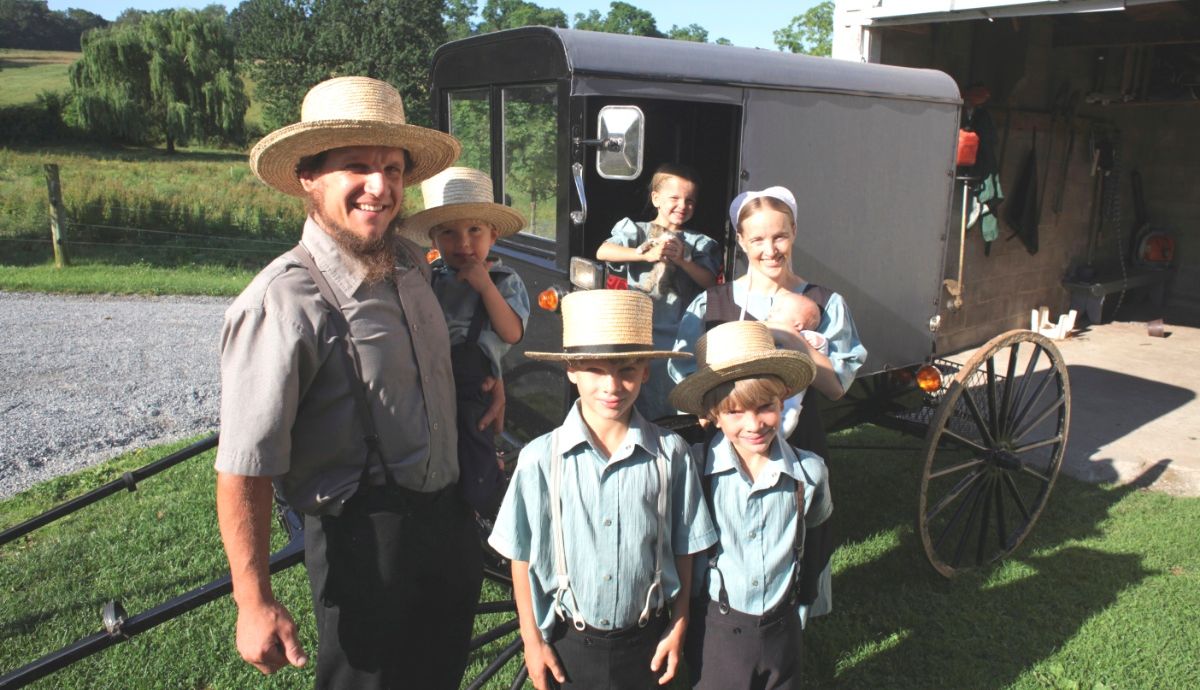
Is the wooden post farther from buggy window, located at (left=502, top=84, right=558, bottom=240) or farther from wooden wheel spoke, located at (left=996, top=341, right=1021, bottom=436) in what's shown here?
wooden wheel spoke, located at (left=996, top=341, right=1021, bottom=436)

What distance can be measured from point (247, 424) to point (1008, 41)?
8.76m

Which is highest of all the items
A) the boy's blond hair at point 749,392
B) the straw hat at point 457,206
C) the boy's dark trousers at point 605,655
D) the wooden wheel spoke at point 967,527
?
the straw hat at point 457,206

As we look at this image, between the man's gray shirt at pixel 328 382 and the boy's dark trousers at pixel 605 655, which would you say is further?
the boy's dark trousers at pixel 605 655

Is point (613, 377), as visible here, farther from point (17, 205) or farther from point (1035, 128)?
point (17, 205)

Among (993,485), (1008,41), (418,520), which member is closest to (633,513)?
(418,520)

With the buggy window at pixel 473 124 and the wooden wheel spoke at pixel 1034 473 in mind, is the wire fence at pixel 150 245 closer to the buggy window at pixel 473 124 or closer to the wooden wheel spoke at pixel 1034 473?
the buggy window at pixel 473 124

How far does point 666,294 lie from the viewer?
11.7ft

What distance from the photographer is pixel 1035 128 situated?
8.95 meters

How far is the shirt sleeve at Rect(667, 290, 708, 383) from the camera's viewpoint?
287 cm

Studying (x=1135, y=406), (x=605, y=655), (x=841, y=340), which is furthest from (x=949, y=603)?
(x=1135, y=406)

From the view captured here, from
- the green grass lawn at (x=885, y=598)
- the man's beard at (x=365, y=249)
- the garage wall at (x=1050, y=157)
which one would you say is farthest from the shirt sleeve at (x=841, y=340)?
the garage wall at (x=1050, y=157)

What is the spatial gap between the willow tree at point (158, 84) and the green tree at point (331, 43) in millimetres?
3206

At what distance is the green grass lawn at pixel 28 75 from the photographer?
41.5m

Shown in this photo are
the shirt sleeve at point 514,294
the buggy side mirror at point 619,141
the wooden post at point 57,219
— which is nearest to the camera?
the shirt sleeve at point 514,294
